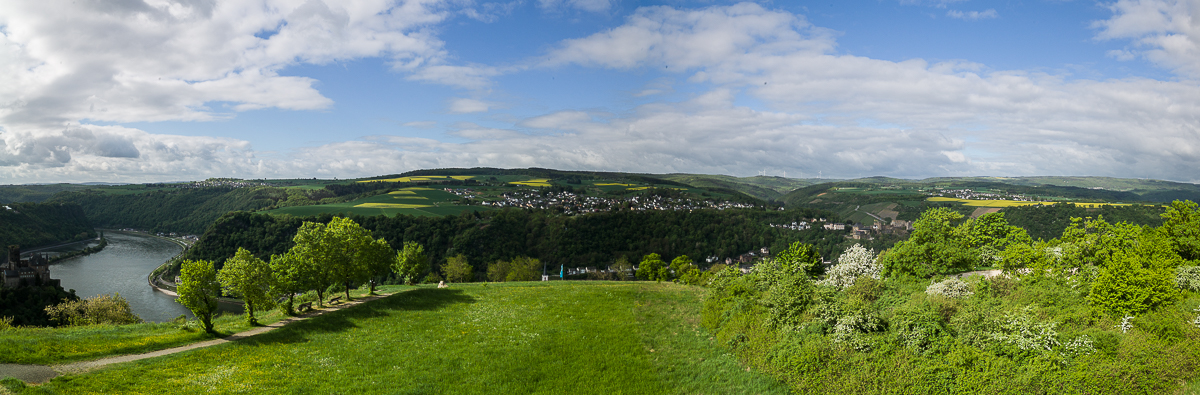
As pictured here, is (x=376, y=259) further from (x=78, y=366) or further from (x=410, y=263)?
(x=78, y=366)

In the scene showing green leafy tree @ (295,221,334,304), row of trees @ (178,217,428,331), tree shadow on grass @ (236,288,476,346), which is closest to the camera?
row of trees @ (178,217,428,331)

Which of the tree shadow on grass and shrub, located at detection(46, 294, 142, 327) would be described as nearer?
the tree shadow on grass

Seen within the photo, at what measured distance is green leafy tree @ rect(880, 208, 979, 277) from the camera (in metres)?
35.5

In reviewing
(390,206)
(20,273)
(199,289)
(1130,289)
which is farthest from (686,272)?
(390,206)

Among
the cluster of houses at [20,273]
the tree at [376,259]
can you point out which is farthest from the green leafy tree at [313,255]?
the cluster of houses at [20,273]

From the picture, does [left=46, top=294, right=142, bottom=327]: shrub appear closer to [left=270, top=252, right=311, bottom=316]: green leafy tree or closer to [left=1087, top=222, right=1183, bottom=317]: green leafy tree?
[left=270, top=252, right=311, bottom=316]: green leafy tree

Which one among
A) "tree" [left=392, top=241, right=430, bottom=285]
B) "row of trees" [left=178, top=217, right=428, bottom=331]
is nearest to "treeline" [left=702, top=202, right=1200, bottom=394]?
"row of trees" [left=178, top=217, right=428, bottom=331]

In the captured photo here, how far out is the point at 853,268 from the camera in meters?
38.2

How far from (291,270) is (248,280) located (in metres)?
4.63

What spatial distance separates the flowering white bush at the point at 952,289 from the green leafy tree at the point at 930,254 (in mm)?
8189

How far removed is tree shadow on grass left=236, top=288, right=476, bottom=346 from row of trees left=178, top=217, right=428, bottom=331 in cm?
252

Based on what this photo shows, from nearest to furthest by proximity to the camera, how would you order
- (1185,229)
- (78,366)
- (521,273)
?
(78,366), (1185,229), (521,273)

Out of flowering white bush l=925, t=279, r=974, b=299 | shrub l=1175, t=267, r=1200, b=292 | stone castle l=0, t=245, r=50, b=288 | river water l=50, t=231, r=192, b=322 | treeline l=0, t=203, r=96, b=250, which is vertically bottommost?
river water l=50, t=231, r=192, b=322

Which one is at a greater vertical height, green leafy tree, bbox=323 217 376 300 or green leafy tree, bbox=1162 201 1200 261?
green leafy tree, bbox=1162 201 1200 261
